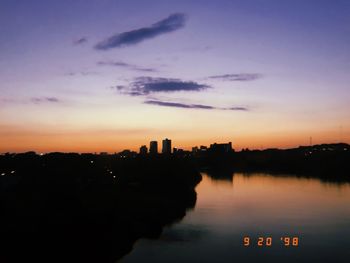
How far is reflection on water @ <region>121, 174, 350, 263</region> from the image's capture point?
24.2m

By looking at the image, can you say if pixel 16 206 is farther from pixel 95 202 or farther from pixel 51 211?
pixel 95 202

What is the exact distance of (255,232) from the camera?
31.6 m

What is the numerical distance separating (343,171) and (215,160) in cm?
5893

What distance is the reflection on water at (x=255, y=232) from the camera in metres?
24.2
